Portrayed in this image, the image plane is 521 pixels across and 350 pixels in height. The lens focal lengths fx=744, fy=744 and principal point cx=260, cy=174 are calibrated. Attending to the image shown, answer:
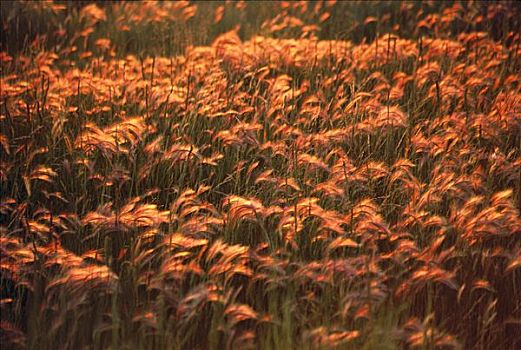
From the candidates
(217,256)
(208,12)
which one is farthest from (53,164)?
(208,12)

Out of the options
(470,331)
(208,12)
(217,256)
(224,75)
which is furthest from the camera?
(208,12)

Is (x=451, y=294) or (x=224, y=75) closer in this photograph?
(x=451, y=294)

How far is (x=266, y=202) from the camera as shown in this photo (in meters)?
3.70

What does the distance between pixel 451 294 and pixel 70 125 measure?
8.84 feet

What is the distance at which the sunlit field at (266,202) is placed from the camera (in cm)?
290

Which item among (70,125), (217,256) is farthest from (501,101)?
(70,125)

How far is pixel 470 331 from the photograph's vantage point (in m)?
3.05


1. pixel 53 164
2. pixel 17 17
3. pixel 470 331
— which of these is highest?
pixel 17 17

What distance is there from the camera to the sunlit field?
2898mm

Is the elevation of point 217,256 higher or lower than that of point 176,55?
lower

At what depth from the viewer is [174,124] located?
464cm

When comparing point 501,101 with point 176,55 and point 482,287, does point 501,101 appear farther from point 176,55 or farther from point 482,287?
point 176,55

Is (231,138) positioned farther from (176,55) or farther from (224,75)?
(176,55)

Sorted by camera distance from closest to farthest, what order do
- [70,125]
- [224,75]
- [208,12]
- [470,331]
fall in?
1. [470,331]
2. [70,125]
3. [224,75]
4. [208,12]
